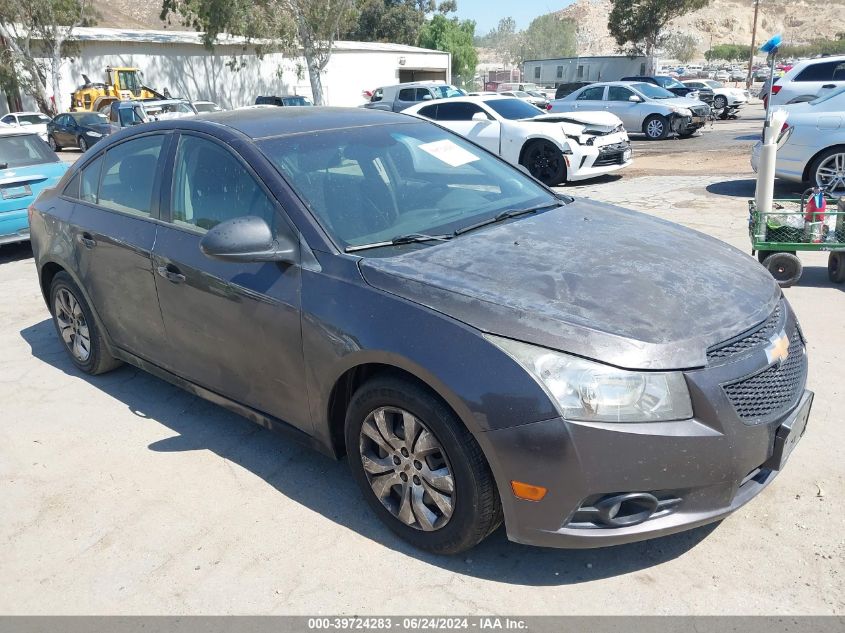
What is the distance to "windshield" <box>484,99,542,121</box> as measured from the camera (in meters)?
13.1

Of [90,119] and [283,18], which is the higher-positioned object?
[283,18]

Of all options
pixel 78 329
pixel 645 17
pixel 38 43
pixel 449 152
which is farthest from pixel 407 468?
pixel 645 17

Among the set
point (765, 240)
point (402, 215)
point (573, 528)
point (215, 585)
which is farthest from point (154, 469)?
point (765, 240)

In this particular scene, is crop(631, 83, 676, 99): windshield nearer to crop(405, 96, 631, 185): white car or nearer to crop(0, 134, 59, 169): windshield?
crop(405, 96, 631, 185): white car

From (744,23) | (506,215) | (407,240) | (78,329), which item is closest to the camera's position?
(407,240)

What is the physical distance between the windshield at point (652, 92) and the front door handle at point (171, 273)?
18.6 metres

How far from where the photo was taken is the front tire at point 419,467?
2654 millimetres

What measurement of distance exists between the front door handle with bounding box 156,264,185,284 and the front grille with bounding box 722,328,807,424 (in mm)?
2572

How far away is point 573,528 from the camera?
255 cm

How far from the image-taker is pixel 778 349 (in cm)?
280

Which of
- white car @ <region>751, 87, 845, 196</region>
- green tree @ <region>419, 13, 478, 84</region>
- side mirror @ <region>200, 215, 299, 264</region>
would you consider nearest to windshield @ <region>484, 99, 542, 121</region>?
white car @ <region>751, 87, 845, 196</region>

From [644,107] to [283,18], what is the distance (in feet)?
52.9

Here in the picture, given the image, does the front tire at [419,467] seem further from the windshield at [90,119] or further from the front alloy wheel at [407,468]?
the windshield at [90,119]

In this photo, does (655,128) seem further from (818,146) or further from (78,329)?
(78,329)
